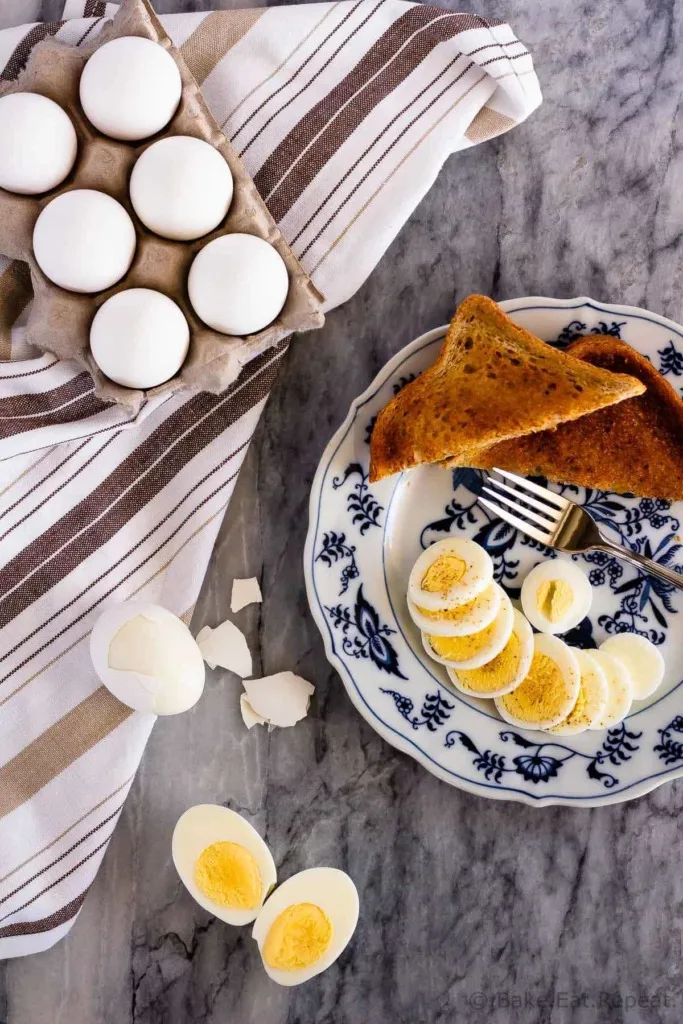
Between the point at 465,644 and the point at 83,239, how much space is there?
2.31ft

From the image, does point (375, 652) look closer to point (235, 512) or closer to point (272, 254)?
point (235, 512)

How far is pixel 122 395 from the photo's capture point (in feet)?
3.11

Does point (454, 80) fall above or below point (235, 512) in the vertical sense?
above

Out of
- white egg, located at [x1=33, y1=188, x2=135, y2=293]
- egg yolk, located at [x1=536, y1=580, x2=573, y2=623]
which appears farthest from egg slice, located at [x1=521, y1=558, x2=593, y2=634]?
white egg, located at [x1=33, y1=188, x2=135, y2=293]

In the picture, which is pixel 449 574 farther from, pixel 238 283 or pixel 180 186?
pixel 180 186

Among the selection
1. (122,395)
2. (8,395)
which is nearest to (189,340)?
(122,395)

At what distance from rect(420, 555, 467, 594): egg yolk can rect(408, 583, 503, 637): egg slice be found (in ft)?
0.10

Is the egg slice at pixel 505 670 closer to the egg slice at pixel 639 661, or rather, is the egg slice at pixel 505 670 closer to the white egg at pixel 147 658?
the egg slice at pixel 639 661

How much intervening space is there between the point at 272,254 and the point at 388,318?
0.28 m

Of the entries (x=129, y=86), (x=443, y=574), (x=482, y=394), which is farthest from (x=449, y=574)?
(x=129, y=86)

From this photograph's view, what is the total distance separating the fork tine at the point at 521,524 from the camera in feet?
3.68

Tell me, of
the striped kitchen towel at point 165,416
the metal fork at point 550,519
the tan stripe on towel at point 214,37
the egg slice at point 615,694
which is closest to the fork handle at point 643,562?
the metal fork at point 550,519

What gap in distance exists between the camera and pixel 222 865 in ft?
3.58

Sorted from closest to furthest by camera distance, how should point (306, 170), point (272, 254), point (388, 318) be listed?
point (272, 254) < point (306, 170) < point (388, 318)
